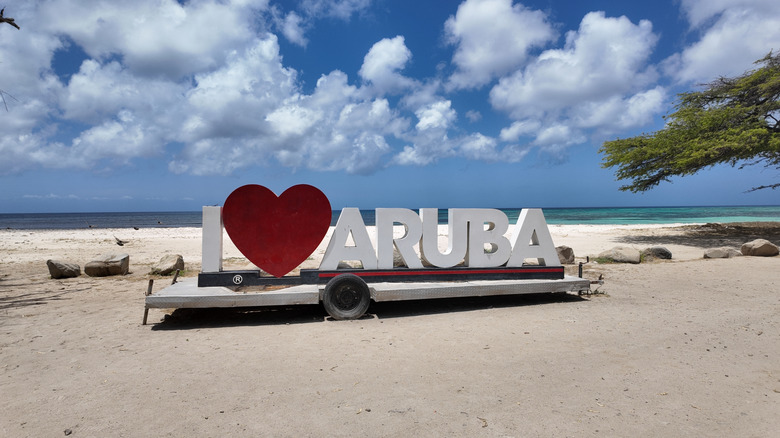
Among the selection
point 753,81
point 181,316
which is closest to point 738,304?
point 181,316

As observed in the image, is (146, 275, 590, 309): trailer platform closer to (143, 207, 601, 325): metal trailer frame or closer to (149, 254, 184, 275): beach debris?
(143, 207, 601, 325): metal trailer frame

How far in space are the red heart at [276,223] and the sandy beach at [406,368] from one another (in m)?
1.12

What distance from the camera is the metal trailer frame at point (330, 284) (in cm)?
677

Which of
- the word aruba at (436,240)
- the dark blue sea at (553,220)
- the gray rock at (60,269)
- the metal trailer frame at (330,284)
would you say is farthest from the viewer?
the dark blue sea at (553,220)

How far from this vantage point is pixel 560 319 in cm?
700

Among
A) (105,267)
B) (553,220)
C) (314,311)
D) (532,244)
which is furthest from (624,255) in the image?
(553,220)

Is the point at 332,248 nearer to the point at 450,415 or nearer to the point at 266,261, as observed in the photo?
the point at 266,261

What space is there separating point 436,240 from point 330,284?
2400mm

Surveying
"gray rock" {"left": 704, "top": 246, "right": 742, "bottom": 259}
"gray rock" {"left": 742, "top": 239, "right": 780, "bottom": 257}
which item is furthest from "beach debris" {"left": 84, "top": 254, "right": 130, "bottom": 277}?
"gray rock" {"left": 742, "top": 239, "right": 780, "bottom": 257}

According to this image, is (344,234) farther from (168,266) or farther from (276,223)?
(168,266)

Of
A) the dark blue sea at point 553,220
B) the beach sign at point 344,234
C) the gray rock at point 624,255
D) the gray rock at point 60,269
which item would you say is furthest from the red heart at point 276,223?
the dark blue sea at point 553,220

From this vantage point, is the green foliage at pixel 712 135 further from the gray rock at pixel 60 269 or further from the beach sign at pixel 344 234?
the gray rock at pixel 60 269

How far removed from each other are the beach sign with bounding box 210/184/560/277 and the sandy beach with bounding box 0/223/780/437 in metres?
0.93

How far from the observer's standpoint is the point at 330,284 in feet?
23.2
